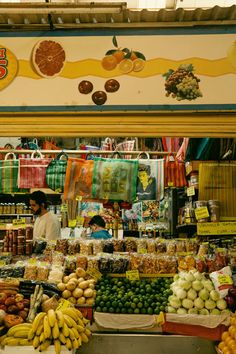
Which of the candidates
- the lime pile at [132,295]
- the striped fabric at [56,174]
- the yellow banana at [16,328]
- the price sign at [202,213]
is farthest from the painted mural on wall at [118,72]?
the price sign at [202,213]

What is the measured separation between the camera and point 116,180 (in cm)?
515

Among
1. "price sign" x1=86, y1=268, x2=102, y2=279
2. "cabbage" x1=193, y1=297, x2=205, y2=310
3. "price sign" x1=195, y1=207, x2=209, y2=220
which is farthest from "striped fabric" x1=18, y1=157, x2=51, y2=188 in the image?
"cabbage" x1=193, y1=297, x2=205, y2=310

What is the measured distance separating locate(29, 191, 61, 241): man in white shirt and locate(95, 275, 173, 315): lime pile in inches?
89.2

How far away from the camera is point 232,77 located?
3002 mm

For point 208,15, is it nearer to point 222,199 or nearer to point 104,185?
point 104,185

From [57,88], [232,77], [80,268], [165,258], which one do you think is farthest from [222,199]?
[57,88]

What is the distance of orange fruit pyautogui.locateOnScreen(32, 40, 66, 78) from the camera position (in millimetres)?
3045

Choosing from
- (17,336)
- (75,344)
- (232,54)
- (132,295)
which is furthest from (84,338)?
(232,54)

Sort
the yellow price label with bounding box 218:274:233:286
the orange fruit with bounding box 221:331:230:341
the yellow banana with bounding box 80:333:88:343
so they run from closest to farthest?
the yellow banana with bounding box 80:333:88:343, the orange fruit with bounding box 221:331:230:341, the yellow price label with bounding box 218:274:233:286

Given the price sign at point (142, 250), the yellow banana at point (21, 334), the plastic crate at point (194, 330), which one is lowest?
the plastic crate at point (194, 330)

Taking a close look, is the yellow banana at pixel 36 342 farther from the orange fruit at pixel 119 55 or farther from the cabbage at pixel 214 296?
the orange fruit at pixel 119 55

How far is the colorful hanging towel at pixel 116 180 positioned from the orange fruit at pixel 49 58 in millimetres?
2241

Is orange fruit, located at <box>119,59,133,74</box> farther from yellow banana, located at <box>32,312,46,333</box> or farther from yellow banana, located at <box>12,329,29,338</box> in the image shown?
yellow banana, located at <box>12,329,29,338</box>

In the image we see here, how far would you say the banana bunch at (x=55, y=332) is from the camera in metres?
3.22
